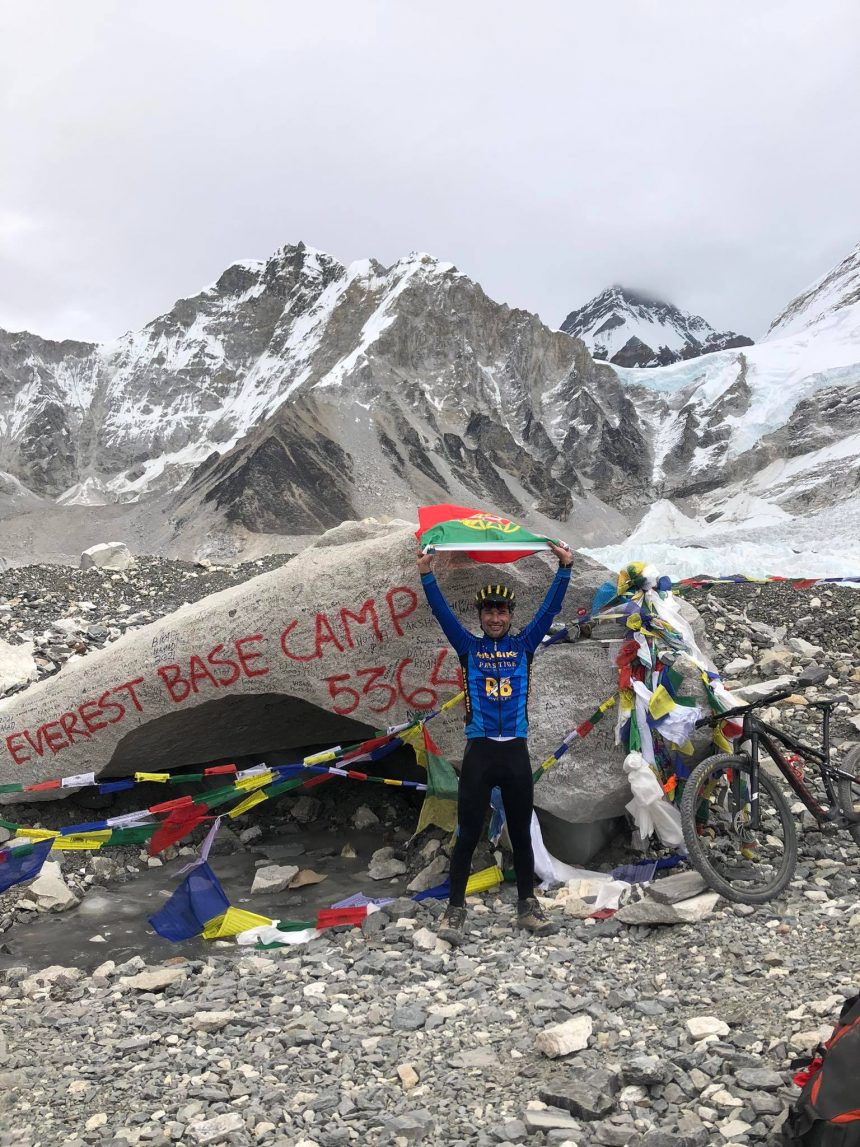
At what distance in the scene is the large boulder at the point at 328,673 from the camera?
661 centimetres


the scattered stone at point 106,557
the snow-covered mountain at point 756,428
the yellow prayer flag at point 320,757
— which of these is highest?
the snow-covered mountain at point 756,428

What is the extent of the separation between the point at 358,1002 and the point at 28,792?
452 centimetres

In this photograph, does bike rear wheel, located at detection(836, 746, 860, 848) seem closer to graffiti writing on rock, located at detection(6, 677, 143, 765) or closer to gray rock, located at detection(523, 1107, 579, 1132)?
gray rock, located at detection(523, 1107, 579, 1132)

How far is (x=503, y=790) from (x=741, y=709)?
185 centimetres

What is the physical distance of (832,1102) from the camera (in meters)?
2.69

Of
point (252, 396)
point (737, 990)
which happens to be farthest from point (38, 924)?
point (252, 396)

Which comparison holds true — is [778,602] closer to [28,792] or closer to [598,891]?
[598,891]

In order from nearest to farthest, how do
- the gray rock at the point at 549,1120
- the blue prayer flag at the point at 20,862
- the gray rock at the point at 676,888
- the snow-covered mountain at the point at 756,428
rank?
the gray rock at the point at 549,1120 < the gray rock at the point at 676,888 < the blue prayer flag at the point at 20,862 < the snow-covered mountain at the point at 756,428

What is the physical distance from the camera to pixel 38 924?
20.6 ft

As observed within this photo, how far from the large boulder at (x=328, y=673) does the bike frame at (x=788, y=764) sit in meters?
0.99

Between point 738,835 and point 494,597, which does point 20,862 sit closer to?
point 494,597

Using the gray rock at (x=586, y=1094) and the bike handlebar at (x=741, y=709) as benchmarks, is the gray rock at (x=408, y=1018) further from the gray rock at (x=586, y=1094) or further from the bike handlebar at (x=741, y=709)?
the bike handlebar at (x=741, y=709)

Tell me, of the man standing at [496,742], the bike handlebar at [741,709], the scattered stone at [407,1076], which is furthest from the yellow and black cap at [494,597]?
the scattered stone at [407,1076]

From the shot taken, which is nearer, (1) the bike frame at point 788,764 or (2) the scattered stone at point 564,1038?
(2) the scattered stone at point 564,1038
